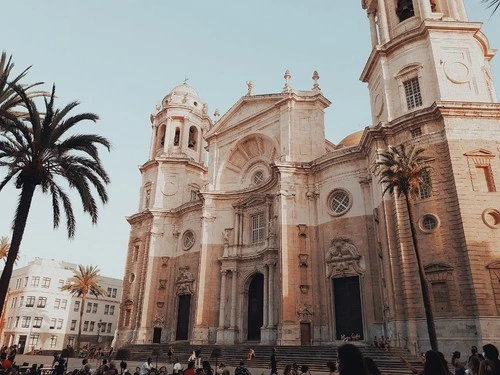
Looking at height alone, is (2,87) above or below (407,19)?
below

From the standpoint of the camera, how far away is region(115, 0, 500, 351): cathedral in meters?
20.8

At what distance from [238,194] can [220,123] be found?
7765mm

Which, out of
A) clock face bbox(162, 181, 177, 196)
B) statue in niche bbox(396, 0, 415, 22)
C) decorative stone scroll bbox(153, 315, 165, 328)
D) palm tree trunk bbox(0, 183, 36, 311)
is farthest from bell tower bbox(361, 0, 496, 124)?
decorative stone scroll bbox(153, 315, 165, 328)

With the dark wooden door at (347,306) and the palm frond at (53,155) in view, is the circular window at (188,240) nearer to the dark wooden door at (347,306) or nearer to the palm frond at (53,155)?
the dark wooden door at (347,306)

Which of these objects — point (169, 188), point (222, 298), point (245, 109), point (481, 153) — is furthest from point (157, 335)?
point (481, 153)

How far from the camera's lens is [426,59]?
83.5 feet

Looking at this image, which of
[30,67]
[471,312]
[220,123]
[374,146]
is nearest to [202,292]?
[220,123]

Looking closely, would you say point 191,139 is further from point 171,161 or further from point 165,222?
point 165,222

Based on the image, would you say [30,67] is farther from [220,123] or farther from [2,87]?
[220,123]

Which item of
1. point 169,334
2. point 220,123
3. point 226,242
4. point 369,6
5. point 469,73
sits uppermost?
point 369,6

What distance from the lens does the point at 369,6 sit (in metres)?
31.2

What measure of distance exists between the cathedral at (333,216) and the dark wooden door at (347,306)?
0.07 metres

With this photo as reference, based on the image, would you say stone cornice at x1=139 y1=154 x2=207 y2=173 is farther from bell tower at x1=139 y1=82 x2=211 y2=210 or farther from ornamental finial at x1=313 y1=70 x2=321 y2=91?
ornamental finial at x1=313 y1=70 x2=321 y2=91

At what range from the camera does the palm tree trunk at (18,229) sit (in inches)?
544
